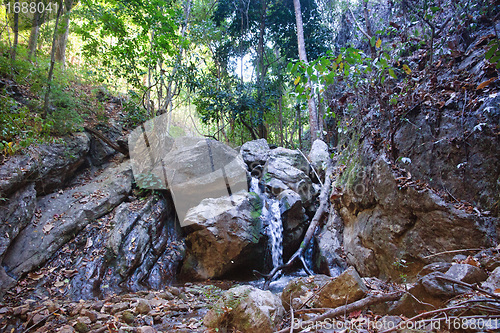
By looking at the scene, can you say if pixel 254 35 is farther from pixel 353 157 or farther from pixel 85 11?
pixel 353 157

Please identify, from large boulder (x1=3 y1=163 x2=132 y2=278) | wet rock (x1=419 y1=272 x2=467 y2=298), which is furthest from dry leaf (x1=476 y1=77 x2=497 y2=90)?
large boulder (x1=3 y1=163 x2=132 y2=278)

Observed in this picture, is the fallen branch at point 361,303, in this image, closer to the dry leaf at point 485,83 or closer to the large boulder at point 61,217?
the dry leaf at point 485,83

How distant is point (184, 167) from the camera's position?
26.8 feet

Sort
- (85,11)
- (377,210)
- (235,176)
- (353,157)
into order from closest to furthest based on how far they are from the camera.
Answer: (377,210) → (353,157) → (85,11) → (235,176)

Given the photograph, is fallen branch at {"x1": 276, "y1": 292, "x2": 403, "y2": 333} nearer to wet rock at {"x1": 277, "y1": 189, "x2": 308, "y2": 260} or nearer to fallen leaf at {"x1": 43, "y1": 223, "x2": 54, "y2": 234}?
wet rock at {"x1": 277, "y1": 189, "x2": 308, "y2": 260}

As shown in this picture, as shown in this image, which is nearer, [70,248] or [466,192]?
[466,192]

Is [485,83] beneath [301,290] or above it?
above

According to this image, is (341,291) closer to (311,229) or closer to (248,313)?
(248,313)

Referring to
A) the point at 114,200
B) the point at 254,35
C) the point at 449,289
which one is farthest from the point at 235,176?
the point at 254,35

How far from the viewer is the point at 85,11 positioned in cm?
773

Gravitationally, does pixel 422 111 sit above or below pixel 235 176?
above

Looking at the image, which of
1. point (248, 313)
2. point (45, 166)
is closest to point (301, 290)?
point (248, 313)

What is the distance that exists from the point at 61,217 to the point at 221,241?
151 inches

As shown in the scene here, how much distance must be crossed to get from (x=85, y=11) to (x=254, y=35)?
866 cm
